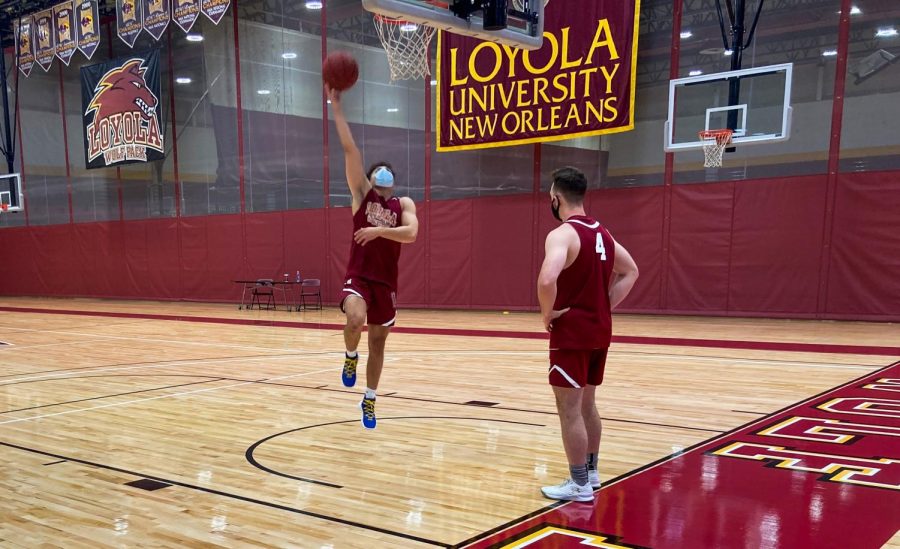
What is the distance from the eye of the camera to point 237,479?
11.2ft

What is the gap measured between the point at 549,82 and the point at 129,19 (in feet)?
35.5

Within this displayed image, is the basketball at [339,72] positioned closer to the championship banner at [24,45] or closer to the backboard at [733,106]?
the backboard at [733,106]

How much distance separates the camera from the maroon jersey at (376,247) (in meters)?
4.08

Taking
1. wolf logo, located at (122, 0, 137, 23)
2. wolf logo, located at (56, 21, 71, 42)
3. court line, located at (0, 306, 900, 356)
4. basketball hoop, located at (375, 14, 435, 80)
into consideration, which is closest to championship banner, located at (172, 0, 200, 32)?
wolf logo, located at (122, 0, 137, 23)

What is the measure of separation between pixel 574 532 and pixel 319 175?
14.1 metres

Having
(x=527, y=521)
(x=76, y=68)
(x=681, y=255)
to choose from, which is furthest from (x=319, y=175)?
(x=527, y=521)

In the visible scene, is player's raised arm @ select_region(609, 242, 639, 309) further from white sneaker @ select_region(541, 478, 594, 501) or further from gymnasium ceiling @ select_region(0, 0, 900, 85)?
gymnasium ceiling @ select_region(0, 0, 900, 85)

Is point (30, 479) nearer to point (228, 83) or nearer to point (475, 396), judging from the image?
point (475, 396)

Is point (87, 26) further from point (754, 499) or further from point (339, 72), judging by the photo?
point (754, 499)

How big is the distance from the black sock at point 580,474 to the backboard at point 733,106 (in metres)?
8.31

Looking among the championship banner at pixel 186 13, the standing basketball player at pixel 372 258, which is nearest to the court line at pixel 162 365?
the standing basketball player at pixel 372 258

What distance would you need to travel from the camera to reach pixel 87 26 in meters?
16.8

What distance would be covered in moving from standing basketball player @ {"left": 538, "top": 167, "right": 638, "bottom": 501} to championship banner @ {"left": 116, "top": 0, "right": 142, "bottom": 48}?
16364 mm

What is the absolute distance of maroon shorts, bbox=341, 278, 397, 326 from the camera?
Answer: 4203 millimetres
